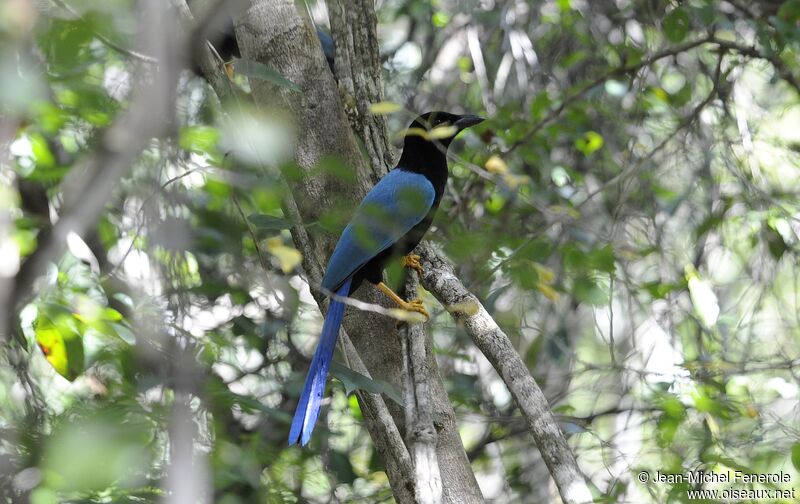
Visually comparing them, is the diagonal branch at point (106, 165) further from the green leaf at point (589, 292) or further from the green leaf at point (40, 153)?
the green leaf at point (40, 153)

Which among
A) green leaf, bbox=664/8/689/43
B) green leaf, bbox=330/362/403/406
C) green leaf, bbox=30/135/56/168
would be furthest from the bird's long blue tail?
green leaf, bbox=664/8/689/43

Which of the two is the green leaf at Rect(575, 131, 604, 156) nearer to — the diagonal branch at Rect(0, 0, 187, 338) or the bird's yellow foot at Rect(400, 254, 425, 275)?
the bird's yellow foot at Rect(400, 254, 425, 275)

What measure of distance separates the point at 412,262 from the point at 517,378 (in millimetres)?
845

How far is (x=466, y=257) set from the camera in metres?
2.85

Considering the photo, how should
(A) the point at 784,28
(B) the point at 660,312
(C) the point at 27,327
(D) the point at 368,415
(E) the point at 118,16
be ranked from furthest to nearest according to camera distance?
(B) the point at 660,312 → (A) the point at 784,28 → (C) the point at 27,327 → (D) the point at 368,415 → (E) the point at 118,16

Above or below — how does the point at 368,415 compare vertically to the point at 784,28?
below

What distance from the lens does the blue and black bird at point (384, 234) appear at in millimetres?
2678

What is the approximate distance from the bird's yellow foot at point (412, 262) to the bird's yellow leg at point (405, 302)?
0.38ft

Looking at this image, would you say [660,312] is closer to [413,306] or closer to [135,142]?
[413,306]

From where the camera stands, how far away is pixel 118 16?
176cm

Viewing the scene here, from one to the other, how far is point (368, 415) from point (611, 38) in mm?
3894

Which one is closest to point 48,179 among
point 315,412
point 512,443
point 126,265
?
point 126,265

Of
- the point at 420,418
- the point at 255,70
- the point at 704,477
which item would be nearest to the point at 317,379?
the point at 420,418

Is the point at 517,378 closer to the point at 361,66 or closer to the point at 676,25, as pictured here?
the point at 361,66
